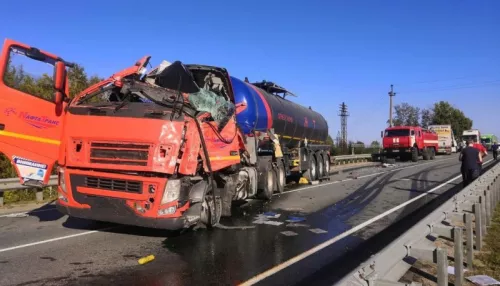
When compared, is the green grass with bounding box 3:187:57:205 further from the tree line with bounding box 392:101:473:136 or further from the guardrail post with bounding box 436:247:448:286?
the tree line with bounding box 392:101:473:136

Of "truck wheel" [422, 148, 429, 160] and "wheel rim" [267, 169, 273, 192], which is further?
"truck wheel" [422, 148, 429, 160]

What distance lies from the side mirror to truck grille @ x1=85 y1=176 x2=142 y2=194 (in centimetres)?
141

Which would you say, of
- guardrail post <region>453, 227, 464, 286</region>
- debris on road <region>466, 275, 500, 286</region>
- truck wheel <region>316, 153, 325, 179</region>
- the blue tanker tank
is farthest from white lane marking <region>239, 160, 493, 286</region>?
truck wheel <region>316, 153, 325, 179</region>

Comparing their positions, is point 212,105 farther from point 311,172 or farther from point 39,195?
point 311,172

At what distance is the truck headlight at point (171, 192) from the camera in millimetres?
6557

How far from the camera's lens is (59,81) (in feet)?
22.8

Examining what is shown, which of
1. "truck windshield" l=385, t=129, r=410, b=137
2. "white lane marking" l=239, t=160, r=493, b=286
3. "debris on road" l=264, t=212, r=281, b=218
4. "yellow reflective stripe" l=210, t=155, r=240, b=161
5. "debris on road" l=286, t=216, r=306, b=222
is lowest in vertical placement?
"white lane marking" l=239, t=160, r=493, b=286

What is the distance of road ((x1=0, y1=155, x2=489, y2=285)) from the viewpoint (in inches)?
209

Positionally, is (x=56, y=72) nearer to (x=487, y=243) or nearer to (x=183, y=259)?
(x=183, y=259)

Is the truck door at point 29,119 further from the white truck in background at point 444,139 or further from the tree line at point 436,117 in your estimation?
the tree line at point 436,117

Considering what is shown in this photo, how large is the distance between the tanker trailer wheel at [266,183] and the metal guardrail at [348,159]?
1871 cm

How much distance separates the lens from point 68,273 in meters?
5.36

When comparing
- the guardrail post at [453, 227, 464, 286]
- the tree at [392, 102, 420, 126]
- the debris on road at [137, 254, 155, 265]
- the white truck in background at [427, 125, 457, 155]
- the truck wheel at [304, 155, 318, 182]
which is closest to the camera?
the guardrail post at [453, 227, 464, 286]

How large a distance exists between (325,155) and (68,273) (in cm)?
1609
